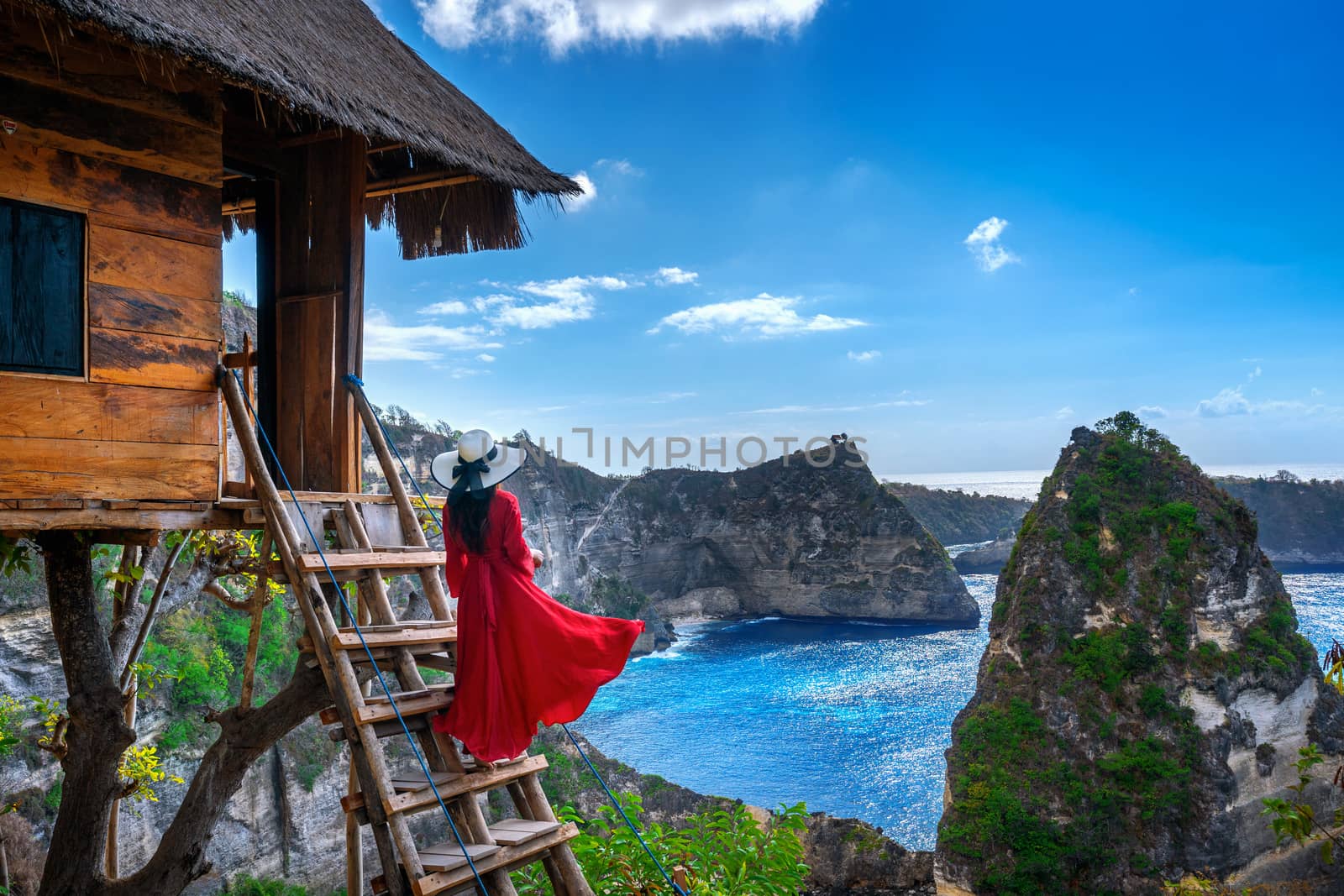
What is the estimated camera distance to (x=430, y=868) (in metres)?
3.82

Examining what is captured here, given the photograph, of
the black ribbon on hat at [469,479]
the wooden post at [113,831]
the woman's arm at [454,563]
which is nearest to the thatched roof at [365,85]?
the black ribbon on hat at [469,479]

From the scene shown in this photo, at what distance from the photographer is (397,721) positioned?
4305 millimetres

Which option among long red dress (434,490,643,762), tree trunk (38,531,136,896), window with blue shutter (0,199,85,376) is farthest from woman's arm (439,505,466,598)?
tree trunk (38,531,136,896)

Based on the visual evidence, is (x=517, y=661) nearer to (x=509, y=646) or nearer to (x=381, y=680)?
(x=509, y=646)

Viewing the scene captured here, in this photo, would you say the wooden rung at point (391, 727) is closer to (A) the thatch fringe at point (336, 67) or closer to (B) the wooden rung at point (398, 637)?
(B) the wooden rung at point (398, 637)

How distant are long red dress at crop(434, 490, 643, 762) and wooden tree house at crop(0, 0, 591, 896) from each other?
17 centimetres

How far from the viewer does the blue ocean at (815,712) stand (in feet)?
117

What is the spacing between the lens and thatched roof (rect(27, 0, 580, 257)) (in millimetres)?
4520

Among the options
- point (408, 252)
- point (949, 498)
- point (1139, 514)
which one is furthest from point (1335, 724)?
point (949, 498)

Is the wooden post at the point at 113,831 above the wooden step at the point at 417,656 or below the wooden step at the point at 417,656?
below

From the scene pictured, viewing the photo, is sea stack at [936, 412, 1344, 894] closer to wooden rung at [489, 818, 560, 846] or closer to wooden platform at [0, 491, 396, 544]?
wooden rung at [489, 818, 560, 846]

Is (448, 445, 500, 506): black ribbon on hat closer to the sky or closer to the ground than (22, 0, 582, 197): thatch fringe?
closer to the ground

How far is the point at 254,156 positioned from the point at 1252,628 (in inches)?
1180

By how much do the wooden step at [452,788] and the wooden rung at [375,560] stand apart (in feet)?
4.14
